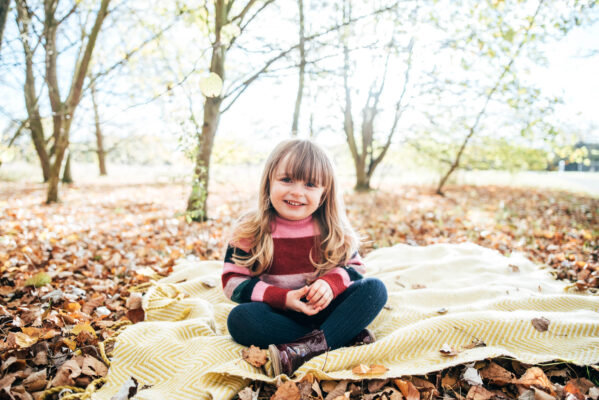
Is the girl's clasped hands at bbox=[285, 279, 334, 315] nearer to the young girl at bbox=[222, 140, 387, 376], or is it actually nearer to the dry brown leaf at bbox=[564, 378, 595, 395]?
the young girl at bbox=[222, 140, 387, 376]

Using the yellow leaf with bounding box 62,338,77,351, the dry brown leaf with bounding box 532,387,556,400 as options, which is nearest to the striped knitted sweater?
the yellow leaf with bounding box 62,338,77,351

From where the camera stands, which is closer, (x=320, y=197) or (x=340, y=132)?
(x=320, y=197)

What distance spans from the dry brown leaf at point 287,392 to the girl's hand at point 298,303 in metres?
0.37

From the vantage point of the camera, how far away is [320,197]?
80.8 inches

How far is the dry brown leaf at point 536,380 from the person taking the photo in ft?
4.70

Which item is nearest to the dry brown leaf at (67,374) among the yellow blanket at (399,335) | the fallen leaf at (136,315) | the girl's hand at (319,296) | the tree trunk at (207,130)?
the yellow blanket at (399,335)

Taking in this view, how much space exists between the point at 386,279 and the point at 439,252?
85 centimetres

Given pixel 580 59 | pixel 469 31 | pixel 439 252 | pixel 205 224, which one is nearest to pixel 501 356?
pixel 439 252

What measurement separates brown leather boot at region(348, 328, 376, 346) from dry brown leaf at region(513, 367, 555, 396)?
2.20ft

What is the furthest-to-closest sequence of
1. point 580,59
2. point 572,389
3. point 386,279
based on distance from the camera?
point 580,59
point 386,279
point 572,389

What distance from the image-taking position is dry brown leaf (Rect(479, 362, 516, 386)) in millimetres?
1498

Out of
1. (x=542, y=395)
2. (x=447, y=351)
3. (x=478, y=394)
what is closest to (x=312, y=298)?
(x=447, y=351)

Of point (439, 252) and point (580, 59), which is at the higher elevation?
point (580, 59)

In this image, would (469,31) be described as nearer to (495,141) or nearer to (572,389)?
(495,141)
